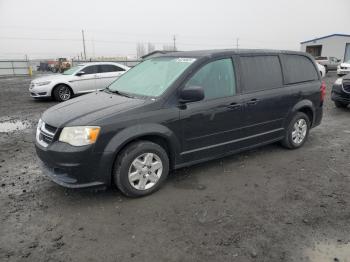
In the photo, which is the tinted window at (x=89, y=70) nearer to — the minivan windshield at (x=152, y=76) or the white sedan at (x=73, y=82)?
the white sedan at (x=73, y=82)

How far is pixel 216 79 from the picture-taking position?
4.35 meters

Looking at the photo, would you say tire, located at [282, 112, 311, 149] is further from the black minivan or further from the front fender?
the front fender

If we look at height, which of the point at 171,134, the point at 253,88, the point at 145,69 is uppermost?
the point at 145,69

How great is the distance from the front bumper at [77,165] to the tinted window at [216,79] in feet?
4.96

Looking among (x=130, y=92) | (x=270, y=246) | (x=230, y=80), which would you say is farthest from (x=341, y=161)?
(x=130, y=92)

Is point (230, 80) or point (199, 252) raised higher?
→ point (230, 80)

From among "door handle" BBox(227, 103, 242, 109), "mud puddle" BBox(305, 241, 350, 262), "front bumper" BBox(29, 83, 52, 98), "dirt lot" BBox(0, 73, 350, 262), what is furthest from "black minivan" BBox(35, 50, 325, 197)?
"front bumper" BBox(29, 83, 52, 98)

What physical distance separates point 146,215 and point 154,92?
1591mm

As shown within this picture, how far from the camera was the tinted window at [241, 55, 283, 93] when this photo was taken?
468 centimetres

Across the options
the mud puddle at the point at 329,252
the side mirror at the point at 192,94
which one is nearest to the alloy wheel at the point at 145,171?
the side mirror at the point at 192,94

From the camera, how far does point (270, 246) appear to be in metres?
2.90

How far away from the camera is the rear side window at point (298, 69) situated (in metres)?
5.33

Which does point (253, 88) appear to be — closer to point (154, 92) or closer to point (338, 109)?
point (154, 92)

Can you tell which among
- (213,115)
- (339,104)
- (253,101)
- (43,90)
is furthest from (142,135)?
(43,90)
